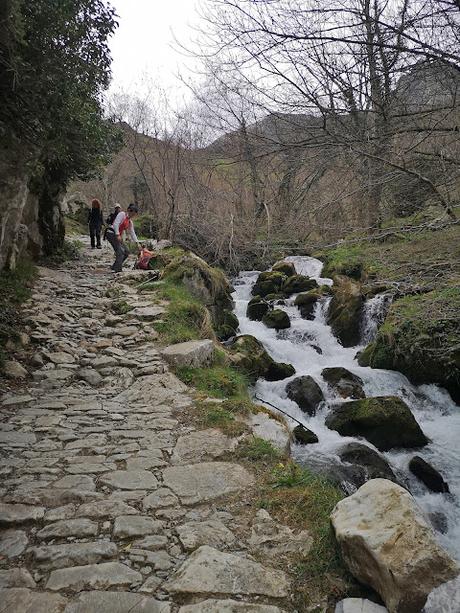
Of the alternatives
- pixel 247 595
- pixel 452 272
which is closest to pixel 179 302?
pixel 452 272

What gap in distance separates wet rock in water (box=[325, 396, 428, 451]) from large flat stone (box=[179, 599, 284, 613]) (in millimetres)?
4564

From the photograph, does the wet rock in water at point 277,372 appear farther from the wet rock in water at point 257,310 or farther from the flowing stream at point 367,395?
the wet rock in water at point 257,310

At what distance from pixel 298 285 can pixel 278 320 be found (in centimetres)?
271

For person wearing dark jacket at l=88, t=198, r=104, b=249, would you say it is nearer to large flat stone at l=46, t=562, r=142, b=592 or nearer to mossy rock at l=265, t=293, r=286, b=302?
mossy rock at l=265, t=293, r=286, b=302

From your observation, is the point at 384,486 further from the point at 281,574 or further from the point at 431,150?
the point at 431,150

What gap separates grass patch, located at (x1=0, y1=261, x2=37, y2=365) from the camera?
535 cm

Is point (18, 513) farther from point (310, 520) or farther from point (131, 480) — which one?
point (310, 520)

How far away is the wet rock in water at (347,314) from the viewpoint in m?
9.84

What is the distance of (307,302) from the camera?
1143 cm

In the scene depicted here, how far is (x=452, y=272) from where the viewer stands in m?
3.74

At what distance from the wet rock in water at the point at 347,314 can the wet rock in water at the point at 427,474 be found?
4373mm

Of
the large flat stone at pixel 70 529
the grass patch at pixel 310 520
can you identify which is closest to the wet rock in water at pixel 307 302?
the grass patch at pixel 310 520

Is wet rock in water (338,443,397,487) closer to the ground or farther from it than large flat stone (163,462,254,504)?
closer to the ground

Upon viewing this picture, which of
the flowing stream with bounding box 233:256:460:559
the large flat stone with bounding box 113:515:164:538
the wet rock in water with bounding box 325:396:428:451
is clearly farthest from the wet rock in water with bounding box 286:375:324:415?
the large flat stone with bounding box 113:515:164:538
